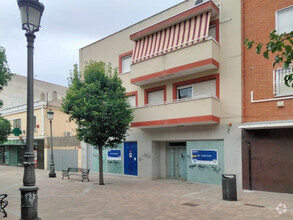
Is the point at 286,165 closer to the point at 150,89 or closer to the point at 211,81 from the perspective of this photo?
the point at 211,81

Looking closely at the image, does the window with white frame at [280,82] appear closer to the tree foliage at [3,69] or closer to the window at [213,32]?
Result: the window at [213,32]

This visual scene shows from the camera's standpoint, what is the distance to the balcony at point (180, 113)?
12.3 metres

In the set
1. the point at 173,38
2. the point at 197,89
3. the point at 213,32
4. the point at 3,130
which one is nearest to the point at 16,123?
the point at 3,130

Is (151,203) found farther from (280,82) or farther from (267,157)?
(280,82)

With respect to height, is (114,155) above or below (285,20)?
below

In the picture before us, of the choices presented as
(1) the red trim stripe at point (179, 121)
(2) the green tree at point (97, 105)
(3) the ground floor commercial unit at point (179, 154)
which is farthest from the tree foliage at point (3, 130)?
(1) the red trim stripe at point (179, 121)

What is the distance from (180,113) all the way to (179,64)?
251 cm

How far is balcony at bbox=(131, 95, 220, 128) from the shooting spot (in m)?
12.3

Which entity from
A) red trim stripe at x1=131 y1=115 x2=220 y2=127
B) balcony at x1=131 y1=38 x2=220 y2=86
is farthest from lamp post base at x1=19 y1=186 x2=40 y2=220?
balcony at x1=131 y1=38 x2=220 y2=86

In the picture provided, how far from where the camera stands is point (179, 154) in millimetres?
15211

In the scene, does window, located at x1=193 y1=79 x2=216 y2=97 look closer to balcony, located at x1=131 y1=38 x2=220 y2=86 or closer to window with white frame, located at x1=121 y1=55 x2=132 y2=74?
balcony, located at x1=131 y1=38 x2=220 y2=86

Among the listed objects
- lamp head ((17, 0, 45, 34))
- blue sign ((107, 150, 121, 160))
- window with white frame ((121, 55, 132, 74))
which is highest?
window with white frame ((121, 55, 132, 74))

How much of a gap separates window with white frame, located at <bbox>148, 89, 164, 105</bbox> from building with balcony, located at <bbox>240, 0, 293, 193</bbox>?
4982 millimetres

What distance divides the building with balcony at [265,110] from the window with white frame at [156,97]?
4.98m
